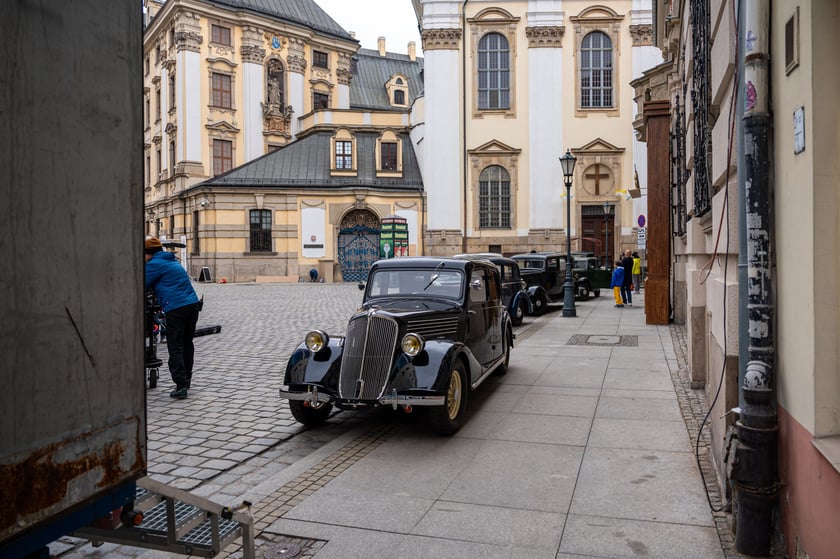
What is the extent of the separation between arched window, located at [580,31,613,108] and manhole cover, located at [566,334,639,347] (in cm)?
2617

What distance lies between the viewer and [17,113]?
2068mm

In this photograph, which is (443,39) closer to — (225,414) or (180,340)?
(180,340)

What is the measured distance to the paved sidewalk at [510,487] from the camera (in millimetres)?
4148

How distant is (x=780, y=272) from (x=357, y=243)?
124ft

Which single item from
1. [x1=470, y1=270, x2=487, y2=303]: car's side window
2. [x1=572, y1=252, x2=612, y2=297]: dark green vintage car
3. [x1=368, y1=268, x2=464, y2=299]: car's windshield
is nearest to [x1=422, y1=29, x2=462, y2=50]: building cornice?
[x1=572, y1=252, x2=612, y2=297]: dark green vintage car

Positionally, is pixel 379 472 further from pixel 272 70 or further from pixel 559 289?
pixel 272 70

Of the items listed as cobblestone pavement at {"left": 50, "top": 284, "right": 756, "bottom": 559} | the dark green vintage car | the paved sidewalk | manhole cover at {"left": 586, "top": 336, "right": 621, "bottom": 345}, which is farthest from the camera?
the dark green vintage car

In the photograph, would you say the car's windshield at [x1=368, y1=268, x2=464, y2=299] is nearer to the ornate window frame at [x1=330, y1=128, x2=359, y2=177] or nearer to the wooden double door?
the wooden double door

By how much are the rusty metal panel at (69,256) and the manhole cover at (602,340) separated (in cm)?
1142

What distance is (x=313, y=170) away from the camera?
41.2 meters

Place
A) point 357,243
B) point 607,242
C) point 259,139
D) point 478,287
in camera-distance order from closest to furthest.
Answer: point 478,287 → point 607,242 → point 357,243 → point 259,139

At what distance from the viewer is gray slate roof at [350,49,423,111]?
55094 millimetres

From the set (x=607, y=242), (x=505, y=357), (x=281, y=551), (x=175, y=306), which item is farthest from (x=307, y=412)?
(x=607, y=242)

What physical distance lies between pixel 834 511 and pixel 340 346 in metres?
4.81
